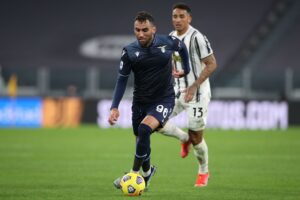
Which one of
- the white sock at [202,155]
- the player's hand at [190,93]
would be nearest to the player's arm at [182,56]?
the player's hand at [190,93]

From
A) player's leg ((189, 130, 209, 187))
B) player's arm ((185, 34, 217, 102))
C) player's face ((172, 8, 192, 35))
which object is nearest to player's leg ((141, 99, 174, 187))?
player's arm ((185, 34, 217, 102))

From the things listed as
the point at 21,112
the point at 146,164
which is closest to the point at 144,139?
the point at 146,164

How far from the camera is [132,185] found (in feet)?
30.1

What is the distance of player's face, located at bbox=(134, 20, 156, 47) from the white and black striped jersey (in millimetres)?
1802

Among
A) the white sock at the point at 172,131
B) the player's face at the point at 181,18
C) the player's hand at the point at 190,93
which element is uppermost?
the player's face at the point at 181,18

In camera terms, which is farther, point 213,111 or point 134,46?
point 213,111

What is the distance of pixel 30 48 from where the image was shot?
34188 millimetres

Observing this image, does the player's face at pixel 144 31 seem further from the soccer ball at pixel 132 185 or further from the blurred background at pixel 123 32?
the blurred background at pixel 123 32

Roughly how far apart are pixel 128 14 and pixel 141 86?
1005 inches

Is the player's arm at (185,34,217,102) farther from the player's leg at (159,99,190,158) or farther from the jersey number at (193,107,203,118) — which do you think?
the player's leg at (159,99,190,158)

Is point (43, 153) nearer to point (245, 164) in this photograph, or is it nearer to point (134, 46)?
point (245, 164)

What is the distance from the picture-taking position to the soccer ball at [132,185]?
9188 mm

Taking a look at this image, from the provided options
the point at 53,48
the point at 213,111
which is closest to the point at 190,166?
the point at 213,111

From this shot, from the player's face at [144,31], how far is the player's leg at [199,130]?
212 centimetres
